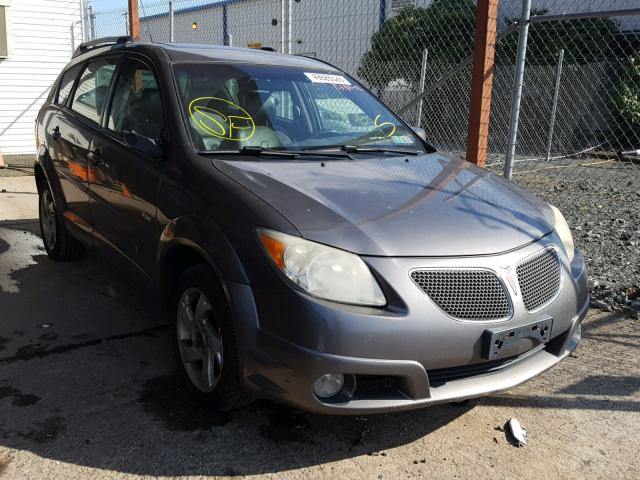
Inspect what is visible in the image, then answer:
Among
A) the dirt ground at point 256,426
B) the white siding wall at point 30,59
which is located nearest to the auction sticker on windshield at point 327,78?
the dirt ground at point 256,426

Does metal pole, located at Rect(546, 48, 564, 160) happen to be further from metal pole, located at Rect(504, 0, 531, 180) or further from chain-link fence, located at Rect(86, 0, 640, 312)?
metal pole, located at Rect(504, 0, 531, 180)

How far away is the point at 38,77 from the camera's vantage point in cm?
1205

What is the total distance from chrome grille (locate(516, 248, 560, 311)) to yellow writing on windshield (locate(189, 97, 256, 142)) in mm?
1647

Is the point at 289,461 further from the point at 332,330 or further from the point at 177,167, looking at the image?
the point at 177,167

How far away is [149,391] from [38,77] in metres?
10.6

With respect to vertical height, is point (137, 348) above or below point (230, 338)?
below

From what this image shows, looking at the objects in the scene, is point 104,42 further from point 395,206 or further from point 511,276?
point 511,276

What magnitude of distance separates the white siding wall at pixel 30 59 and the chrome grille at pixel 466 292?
449 inches

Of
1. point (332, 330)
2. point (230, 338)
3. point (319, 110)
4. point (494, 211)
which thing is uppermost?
point (319, 110)

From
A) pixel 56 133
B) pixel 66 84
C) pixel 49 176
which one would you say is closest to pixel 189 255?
pixel 56 133

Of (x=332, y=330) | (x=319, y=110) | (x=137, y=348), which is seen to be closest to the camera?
(x=332, y=330)

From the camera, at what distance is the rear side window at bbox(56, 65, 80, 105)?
16.4 ft

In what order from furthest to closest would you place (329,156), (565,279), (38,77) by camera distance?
(38,77) < (329,156) < (565,279)

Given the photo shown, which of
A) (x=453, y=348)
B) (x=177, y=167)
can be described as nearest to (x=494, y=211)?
(x=453, y=348)
